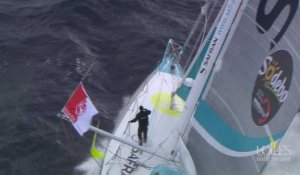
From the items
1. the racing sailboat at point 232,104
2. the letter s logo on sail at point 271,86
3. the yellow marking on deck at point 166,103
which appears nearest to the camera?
the letter s logo on sail at point 271,86

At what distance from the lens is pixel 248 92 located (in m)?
11.6

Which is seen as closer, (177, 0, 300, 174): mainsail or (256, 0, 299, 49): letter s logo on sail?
(256, 0, 299, 49): letter s logo on sail

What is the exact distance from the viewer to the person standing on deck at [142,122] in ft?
48.2

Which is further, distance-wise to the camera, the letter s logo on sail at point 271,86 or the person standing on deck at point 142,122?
the person standing on deck at point 142,122

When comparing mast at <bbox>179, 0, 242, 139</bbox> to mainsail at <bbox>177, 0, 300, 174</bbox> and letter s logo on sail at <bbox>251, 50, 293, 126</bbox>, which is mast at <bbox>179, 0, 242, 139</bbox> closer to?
mainsail at <bbox>177, 0, 300, 174</bbox>

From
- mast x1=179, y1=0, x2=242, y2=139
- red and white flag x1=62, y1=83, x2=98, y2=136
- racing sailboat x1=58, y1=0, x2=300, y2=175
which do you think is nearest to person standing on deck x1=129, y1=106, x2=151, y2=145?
racing sailboat x1=58, y1=0, x2=300, y2=175

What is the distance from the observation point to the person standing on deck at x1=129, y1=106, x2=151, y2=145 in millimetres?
14680

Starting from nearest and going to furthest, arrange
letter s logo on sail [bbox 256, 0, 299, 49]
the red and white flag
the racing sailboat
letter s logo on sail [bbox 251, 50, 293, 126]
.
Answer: letter s logo on sail [bbox 256, 0, 299, 49] → letter s logo on sail [bbox 251, 50, 293, 126] → the racing sailboat → the red and white flag

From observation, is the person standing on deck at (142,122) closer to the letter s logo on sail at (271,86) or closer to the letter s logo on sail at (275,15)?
the letter s logo on sail at (271,86)

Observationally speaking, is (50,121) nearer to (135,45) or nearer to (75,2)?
(135,45)

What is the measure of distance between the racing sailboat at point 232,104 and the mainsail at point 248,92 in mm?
22

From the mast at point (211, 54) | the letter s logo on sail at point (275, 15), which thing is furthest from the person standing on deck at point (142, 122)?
the letter s logo on sail at point (275, 15)

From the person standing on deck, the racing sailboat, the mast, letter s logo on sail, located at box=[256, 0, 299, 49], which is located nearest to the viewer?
letter s logo on sail, located at box=[256, 0, 299, 49]

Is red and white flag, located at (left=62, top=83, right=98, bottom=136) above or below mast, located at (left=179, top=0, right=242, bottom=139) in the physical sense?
below
